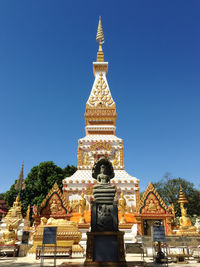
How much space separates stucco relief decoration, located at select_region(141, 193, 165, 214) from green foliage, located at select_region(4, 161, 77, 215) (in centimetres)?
1660

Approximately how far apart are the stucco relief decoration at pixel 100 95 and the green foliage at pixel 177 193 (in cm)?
2168

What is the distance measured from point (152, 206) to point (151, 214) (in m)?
0.65

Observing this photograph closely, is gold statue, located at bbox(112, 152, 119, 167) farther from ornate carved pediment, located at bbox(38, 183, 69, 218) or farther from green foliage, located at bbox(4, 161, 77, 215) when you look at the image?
green foliage, located at bbox(4, 161, 77, 215)

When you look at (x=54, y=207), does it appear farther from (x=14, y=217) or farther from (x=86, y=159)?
(x=86, y=159)

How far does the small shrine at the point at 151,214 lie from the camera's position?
677 inches

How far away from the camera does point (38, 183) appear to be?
3088cm

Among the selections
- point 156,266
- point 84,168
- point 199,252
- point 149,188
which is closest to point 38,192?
point 84,168

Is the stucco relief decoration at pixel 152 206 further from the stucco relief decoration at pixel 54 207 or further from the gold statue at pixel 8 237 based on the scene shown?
the gold statue at pixel 8 237

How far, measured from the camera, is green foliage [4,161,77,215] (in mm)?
30369

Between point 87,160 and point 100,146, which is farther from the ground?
point 100,146

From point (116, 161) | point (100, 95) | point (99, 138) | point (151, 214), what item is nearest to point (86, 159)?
point (99, 138)

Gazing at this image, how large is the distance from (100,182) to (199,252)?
7758 mm

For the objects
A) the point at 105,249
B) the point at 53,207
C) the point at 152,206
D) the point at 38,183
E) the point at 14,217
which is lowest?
the point at 105,249

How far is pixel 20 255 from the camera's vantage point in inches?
Result: 463
